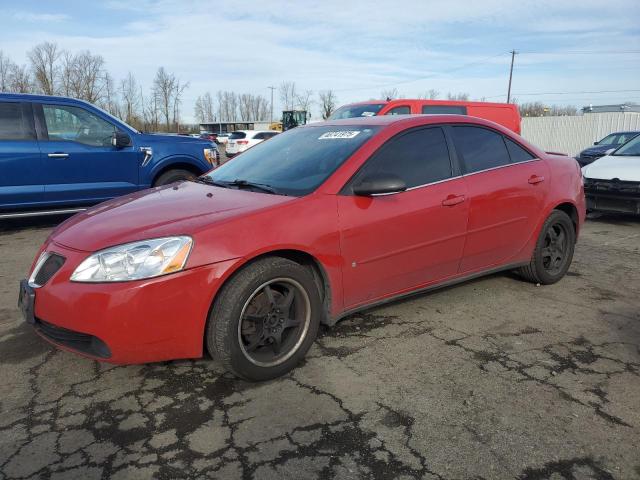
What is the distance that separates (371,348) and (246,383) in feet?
2.95

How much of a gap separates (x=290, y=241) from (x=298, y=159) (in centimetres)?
96

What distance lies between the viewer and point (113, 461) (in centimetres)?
226

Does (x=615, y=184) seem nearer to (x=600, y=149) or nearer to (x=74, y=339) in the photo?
(x=74, y=339)

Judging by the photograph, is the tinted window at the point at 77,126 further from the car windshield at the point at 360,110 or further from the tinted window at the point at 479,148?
the tinted window at the point at 479,148

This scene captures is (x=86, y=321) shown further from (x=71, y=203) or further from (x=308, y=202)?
(x=71, y=203)

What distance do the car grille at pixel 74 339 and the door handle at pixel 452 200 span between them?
95.2 inches

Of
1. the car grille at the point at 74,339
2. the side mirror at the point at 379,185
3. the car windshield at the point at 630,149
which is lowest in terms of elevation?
the car grille at the point at 74,339

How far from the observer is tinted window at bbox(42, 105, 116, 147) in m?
6.84

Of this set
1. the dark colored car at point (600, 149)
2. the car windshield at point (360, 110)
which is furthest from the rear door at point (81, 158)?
the dark colored car at point (600, 149)

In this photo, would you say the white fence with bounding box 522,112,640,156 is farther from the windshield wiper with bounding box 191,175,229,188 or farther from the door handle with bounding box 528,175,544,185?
the windshield wiper with bounding box 191,175,229,188

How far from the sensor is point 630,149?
868 cm

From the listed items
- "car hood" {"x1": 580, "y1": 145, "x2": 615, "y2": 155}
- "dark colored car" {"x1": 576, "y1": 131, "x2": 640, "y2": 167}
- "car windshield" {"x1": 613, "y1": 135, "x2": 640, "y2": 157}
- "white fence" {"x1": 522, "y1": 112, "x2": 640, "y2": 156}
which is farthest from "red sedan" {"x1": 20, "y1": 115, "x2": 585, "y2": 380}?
"white fence" {"x1": 522, "y1": 112, "x2": 640, "y2": 156}

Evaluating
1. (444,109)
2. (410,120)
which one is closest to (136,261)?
(410,120)

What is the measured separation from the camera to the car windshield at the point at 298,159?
3.38 meters
